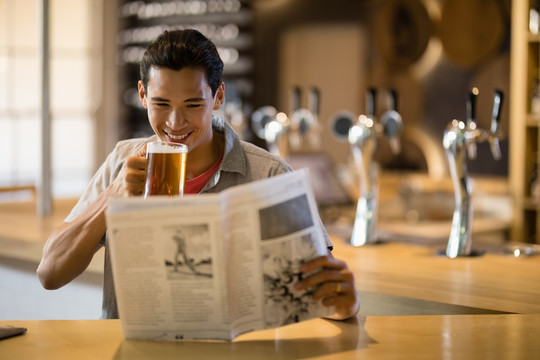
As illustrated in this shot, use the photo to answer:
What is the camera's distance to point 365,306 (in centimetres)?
210

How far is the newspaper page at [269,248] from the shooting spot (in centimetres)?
143

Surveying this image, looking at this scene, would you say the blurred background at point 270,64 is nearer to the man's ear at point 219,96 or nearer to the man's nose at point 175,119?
the man's ear at point 219,96

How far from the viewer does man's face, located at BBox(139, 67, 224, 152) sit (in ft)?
6.03

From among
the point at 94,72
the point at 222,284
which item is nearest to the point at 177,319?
the point at 222,284

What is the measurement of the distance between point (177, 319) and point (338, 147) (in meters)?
5.50

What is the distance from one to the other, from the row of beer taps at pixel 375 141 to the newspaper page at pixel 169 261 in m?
1.34

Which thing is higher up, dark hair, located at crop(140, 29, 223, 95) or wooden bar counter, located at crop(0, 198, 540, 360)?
dark hair, located at crop(140, 29, 223, 95)

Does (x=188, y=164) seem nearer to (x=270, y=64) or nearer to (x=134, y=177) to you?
(x=134, y=177)

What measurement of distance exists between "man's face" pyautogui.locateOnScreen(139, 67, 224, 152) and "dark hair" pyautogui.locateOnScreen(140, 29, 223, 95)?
0.02m

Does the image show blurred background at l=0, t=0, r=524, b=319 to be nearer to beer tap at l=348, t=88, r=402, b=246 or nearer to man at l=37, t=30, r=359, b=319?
beer tap at l=348, t=88, r=402, b=246

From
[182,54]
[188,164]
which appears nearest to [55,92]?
[188,164]

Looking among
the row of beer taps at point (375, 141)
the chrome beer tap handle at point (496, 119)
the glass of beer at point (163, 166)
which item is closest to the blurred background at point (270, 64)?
the row of beer taps at point (375, 141)

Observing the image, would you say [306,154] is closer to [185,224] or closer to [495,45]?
[495,45]

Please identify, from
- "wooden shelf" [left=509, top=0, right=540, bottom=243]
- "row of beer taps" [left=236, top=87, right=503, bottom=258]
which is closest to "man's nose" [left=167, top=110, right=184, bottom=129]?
"row of beer taps" [left=236, top=87, right=503, bottom=258]
